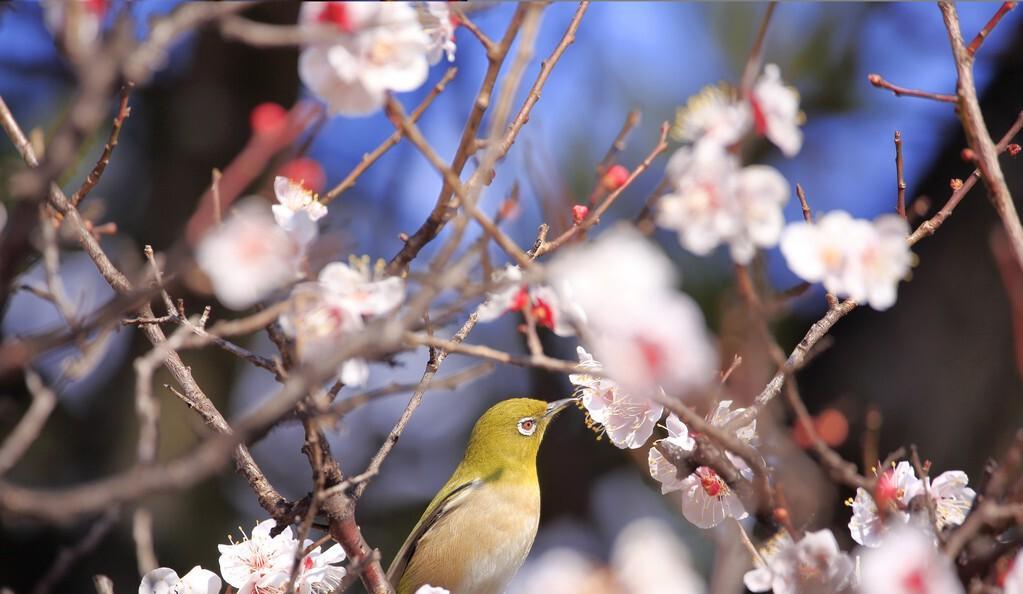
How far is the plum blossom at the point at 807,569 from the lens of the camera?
Answer: 1.35 metres

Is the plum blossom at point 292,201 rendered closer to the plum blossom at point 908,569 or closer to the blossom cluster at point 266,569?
the blossom cluster at point 266,569

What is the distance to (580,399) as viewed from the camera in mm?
1979

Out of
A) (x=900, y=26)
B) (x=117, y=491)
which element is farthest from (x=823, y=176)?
(x=117, y=491)

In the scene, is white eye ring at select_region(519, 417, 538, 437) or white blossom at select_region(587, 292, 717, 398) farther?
white eye ring at select_region(519, 417, 538, 437)

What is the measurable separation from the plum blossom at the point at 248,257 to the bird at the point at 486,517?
1.82 m

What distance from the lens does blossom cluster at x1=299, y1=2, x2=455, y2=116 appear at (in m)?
1.28

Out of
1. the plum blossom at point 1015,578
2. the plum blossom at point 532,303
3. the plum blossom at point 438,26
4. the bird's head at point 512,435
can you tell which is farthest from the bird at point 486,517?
the plum blossom at point 1015,578

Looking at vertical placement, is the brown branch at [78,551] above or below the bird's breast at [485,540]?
above

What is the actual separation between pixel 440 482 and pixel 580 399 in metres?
4.28

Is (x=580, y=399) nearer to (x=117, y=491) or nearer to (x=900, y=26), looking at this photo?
(x=117, y=491)

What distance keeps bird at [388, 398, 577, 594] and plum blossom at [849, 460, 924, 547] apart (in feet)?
→ 5.02

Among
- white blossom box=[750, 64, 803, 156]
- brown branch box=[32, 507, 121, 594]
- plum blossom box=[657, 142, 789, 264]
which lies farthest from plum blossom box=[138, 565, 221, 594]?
white blossom box=[750, 64, 803, 156]

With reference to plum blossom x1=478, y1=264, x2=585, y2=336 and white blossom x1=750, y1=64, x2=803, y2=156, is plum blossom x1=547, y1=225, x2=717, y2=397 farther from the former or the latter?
white blossom x1=750, y1=64, x2=803, y2=156

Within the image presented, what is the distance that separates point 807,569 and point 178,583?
1114mm
